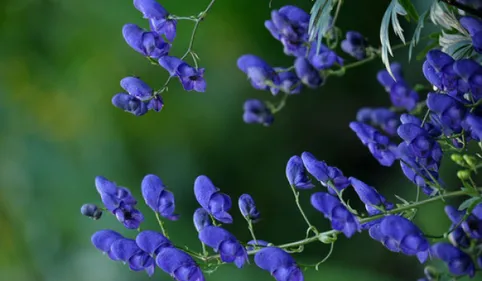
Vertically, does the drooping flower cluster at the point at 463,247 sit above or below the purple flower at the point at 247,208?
above

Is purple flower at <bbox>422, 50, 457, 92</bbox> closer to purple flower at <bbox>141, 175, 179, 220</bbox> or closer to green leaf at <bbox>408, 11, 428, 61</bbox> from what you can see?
green leaf at <bbox>408, 11, 428, 61</bbox>

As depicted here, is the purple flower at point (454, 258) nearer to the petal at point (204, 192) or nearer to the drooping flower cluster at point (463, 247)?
the drooping flower cluster at point (463, 247)

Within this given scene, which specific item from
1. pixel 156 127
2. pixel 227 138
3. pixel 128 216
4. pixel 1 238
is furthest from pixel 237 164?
pixel 128 216

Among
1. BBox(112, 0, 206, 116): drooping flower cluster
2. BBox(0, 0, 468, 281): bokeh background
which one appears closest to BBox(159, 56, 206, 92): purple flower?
BBox(112, 0, 206, 116): drooping flower cluster

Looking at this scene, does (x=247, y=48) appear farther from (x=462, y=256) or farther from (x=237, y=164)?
(x=462, y=256)

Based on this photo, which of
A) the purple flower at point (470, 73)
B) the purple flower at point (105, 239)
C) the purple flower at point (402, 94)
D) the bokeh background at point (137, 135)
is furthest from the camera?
the bokeh background at point (137, 135)

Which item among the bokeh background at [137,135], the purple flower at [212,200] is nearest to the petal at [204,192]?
the purple flower at [212,200]

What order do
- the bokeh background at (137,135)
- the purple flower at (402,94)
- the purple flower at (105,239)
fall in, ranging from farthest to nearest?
the bokeh background at (137,135) → the purple flower at (402,94) → the purple flower at (105,239)
